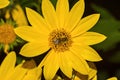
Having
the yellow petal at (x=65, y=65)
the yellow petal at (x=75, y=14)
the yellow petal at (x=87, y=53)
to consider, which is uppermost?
the yellow petal at (x=75, y=14)

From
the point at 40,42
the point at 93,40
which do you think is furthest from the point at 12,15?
the point at 93,40

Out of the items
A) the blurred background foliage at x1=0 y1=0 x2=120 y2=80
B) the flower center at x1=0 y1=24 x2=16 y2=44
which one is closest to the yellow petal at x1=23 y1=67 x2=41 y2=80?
the flower center at x1=0 y1=24 x2=16 y2=44

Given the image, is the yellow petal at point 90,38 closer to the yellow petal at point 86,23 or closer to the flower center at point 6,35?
the yellow petal at point 86,23

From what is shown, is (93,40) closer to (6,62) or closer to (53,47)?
(53,47)

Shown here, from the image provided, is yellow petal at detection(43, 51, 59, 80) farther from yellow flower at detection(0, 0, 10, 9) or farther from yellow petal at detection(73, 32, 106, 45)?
yellow flower at detection(0, 0, 10, 9)

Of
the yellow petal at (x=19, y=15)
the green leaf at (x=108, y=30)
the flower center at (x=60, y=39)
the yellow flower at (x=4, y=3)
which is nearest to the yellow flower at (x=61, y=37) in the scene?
the flower center at (x=60, y=39)

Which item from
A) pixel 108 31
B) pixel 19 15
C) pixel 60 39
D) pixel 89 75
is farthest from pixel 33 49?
pixel 108 31
